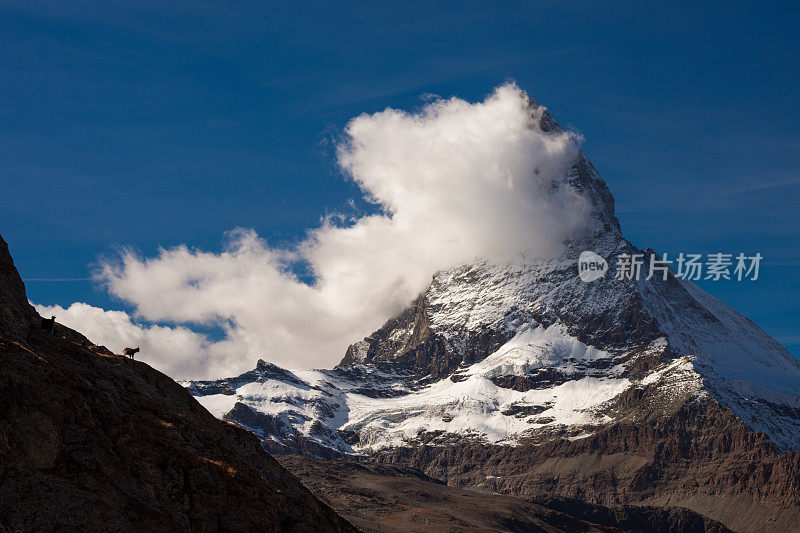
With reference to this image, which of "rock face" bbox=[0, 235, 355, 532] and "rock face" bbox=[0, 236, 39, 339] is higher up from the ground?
"rock face" bbox=[0, 236, 39, 339]

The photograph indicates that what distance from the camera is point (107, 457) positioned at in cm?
6888

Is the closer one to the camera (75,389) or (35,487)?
(35,487)

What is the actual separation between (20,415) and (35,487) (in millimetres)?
5204

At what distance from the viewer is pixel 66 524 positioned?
63.2 meters

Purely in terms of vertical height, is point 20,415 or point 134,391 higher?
point 134,391

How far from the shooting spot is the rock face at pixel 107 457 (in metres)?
64.5

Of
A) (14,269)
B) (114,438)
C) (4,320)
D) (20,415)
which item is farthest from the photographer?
(14,269)

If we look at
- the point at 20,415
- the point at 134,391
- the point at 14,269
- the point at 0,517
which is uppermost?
the point at 14,269

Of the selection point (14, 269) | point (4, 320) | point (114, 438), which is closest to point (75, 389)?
point (114, 438)

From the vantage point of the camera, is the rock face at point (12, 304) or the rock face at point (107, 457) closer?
the rock face at point (107, 457)

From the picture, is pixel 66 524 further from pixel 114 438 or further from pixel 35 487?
pixel 114 438

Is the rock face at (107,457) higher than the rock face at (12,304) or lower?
lower

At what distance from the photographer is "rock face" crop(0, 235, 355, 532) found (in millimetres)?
64500

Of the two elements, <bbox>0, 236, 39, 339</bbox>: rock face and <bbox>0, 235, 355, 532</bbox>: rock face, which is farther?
<bbox>0, 236, 39, 339</bbox>: rock face
